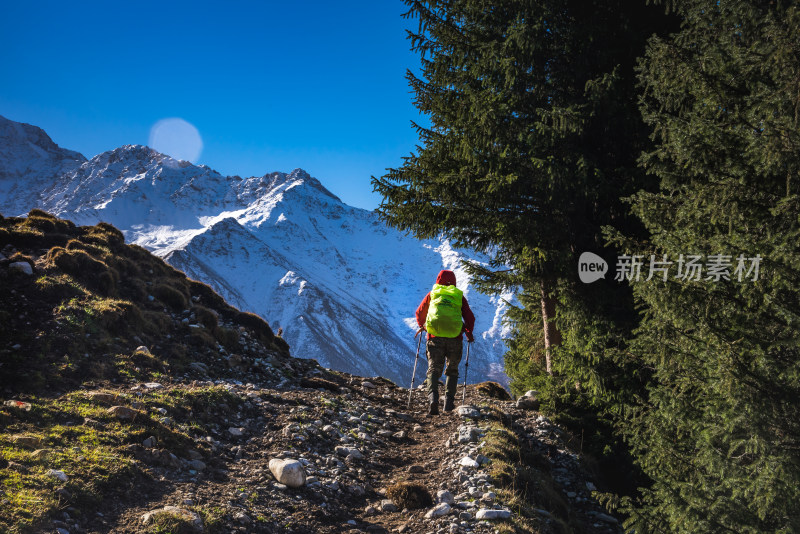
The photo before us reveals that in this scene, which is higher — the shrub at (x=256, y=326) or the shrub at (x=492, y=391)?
the shrub at (x=256, y=326)

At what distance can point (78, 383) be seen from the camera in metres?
8.37

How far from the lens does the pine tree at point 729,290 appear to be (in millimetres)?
4578

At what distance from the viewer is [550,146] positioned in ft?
30.0

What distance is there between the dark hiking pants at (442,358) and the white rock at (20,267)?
1053cm

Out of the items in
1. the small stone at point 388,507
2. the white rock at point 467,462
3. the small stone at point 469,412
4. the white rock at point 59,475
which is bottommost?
the white rock at point 59,475

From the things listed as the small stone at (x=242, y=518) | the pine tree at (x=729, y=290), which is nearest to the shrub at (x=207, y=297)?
the small stone at (x=242, y=518)

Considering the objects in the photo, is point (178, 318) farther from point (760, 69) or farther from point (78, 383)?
point (760, 69)

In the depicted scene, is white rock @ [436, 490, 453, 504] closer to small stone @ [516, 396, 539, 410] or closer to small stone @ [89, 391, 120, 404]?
small stone @ [516, 396, 539, 410]

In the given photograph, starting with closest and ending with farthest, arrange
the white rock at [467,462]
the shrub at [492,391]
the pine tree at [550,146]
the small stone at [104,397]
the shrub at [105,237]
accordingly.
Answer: the white rock at [467,462], the small stone at [104,397], the pine tree at [550,146], the shrub at [492,391], the shrub at [105,237]

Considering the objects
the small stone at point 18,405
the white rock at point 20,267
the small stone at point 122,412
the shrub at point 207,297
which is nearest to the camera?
the small stone at point 18,405

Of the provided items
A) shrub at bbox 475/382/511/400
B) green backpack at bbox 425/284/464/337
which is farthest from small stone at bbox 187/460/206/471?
shrub at bbox 475/382/511/400

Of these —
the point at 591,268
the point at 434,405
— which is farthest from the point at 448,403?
the point at 591,268

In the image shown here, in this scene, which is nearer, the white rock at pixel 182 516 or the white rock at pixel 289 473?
the white rock at pixel 182 516

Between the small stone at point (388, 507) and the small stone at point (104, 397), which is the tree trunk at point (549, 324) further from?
the small stone at point (104, 397)
